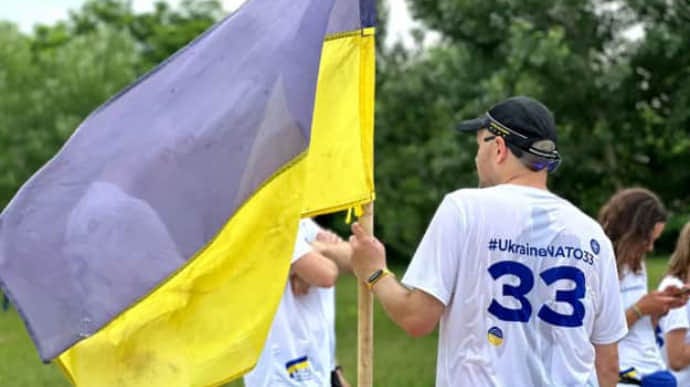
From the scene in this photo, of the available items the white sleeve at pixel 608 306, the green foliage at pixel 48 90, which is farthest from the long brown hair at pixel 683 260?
the green foliage at pixel 48 90

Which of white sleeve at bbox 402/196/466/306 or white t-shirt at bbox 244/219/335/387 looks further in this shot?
white t-shirt at bbox 244/219/335/387

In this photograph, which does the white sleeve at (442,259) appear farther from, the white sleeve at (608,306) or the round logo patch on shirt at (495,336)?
the white sleeve at (608,306)

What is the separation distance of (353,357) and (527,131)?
1319cm

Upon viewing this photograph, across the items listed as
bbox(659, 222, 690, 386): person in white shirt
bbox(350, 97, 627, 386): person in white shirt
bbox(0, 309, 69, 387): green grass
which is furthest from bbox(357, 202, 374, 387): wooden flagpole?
bbox(0, 309, 69, 387): green grass

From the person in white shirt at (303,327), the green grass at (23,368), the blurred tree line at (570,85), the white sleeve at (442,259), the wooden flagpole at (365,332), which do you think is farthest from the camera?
the blurred tree line at (570,85)

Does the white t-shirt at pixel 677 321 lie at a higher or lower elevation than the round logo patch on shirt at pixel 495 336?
lower

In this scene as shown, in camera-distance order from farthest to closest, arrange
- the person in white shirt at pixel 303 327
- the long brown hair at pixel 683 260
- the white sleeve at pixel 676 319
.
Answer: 1. the long brown hair at pixel 683 260
2. the white sleeve at pixel 676 319
3. the person in white shirt at pixel 303 327

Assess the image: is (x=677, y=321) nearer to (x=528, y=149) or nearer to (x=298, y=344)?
(x=298, y=344)

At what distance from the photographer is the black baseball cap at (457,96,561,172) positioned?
4.14 metres

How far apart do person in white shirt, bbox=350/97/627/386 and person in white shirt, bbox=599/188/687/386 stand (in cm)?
194

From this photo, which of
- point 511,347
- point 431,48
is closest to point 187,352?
point 511,347

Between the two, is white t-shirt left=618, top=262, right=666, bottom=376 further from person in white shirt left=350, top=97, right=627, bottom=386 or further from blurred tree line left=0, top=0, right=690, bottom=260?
blurred tree line left=0, top=0, right=690, bottom=260

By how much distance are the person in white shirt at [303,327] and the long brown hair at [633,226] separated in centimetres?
148

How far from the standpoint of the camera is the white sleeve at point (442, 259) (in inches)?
156
